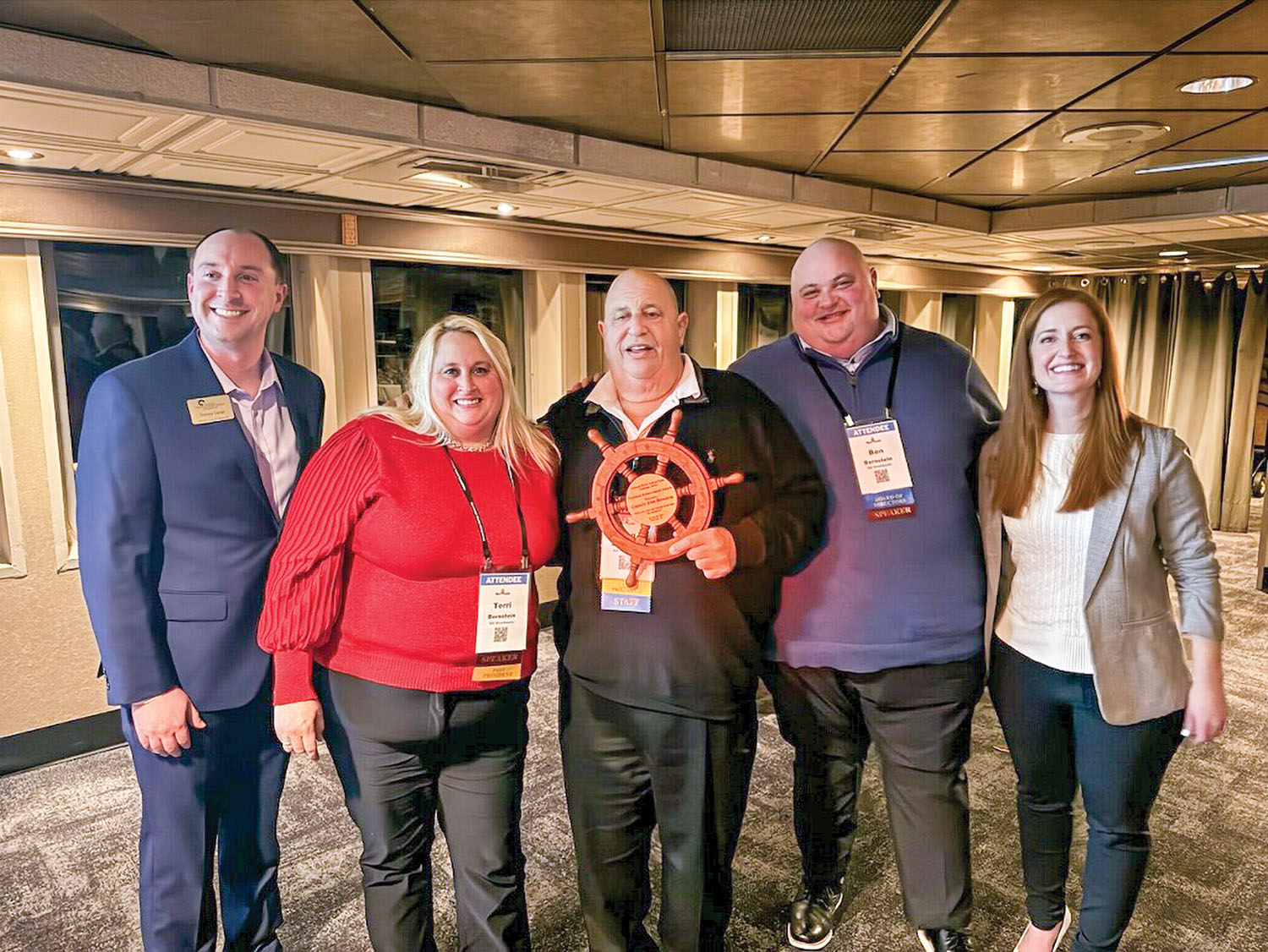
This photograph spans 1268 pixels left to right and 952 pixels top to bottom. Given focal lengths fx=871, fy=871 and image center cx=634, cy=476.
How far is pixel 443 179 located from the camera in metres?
3.48

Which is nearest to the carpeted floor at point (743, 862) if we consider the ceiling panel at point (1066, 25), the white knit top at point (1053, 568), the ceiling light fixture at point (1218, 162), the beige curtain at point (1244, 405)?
the white knit top at point (1053, 568)

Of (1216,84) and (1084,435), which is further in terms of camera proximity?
(1216,84)

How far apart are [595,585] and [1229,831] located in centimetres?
250

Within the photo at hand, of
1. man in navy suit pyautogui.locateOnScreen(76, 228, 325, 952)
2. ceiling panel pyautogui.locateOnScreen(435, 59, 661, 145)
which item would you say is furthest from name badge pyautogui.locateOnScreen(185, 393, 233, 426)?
ceiling panel pyautogui.locateOnScreen(435, 59, 661, 145)

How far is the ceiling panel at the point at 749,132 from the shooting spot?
304 cm

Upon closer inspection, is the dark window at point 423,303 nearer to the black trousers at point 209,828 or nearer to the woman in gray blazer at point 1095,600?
the black trousers at point 209,828

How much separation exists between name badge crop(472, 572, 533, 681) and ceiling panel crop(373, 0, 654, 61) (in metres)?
1.27

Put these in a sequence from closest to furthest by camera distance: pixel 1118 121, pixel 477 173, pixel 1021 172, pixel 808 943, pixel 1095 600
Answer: pixel 1095 600 < pixel 808 943 < pixel 1118 121 < pixel 477 173 < pixel 1021 172

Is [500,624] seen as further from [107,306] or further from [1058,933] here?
[107,306]

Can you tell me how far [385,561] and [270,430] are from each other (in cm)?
45

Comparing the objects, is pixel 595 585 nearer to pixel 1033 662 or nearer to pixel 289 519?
pixel 289 519

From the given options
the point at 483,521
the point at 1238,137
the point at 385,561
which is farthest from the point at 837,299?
the point at 1238,137

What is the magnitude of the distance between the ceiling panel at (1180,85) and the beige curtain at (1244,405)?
6203mm

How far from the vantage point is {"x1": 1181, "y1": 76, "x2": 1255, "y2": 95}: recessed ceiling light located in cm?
256
